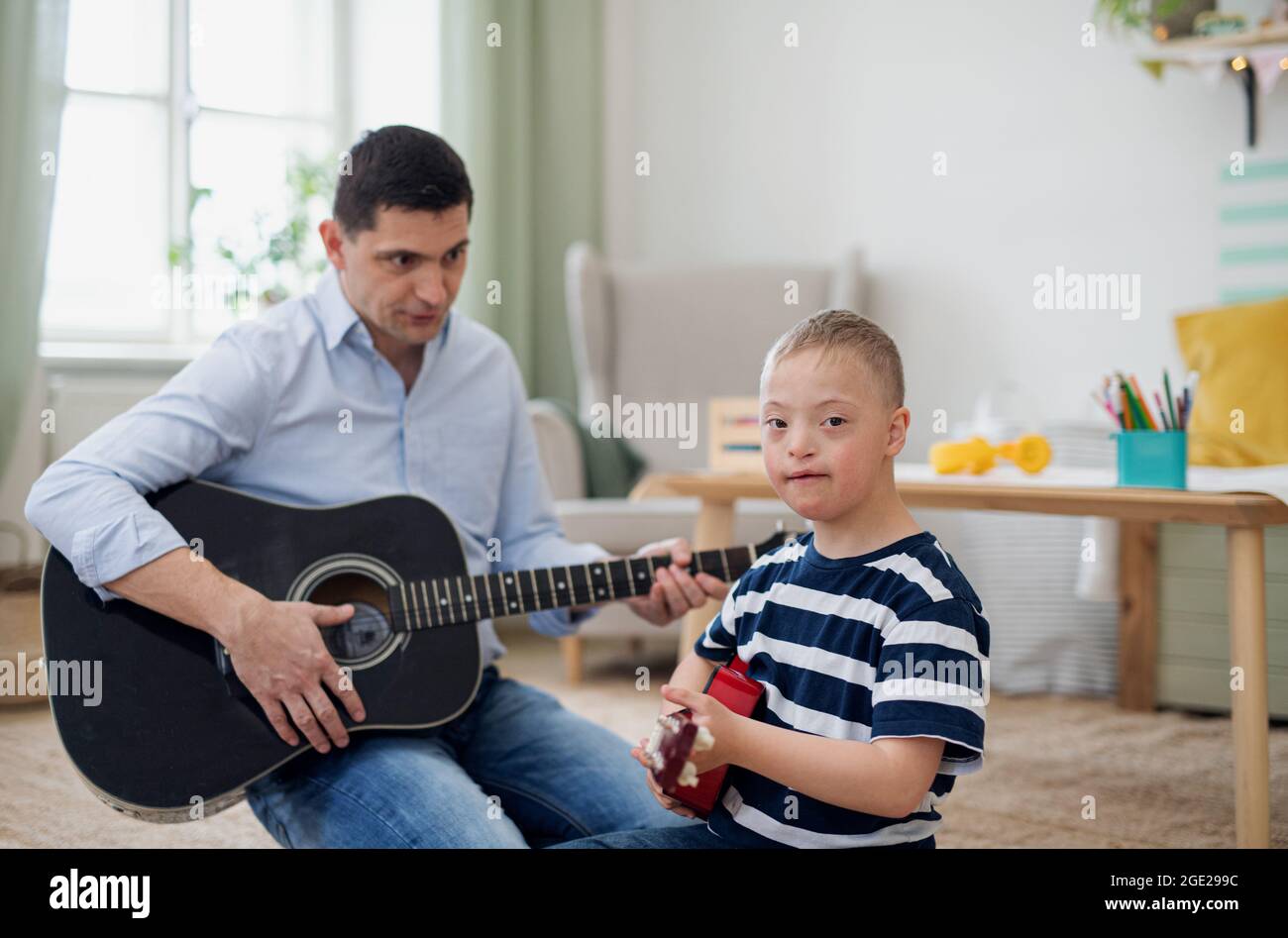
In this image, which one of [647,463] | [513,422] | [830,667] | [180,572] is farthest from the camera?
Answer: [647,463]

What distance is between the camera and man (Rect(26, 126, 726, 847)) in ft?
4.00

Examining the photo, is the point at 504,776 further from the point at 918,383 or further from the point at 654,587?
the point at 918,383

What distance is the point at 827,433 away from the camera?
0.93 meters

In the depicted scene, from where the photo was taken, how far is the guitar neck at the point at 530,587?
1313 millimetres

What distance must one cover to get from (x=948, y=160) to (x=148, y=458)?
2.64 meters

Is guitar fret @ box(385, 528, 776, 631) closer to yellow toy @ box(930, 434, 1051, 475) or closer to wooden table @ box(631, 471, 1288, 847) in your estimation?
wooden table @ box(631, 471, 1288, 847)

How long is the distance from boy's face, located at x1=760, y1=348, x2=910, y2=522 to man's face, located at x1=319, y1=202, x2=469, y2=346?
57 cm

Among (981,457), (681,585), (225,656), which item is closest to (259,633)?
(225,656)

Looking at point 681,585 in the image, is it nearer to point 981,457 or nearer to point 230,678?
point 230,678

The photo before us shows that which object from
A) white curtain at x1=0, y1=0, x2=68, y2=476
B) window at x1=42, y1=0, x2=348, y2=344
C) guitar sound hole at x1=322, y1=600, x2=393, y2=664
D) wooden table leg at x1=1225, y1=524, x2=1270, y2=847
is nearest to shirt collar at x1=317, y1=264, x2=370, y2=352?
guitar sound hole at x1=322, y1=600, x2=393, y2=664

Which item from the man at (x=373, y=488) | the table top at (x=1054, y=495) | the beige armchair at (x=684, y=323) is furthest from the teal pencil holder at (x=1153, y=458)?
the beige armchair at (x=684, y=323)

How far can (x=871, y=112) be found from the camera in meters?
3.55
